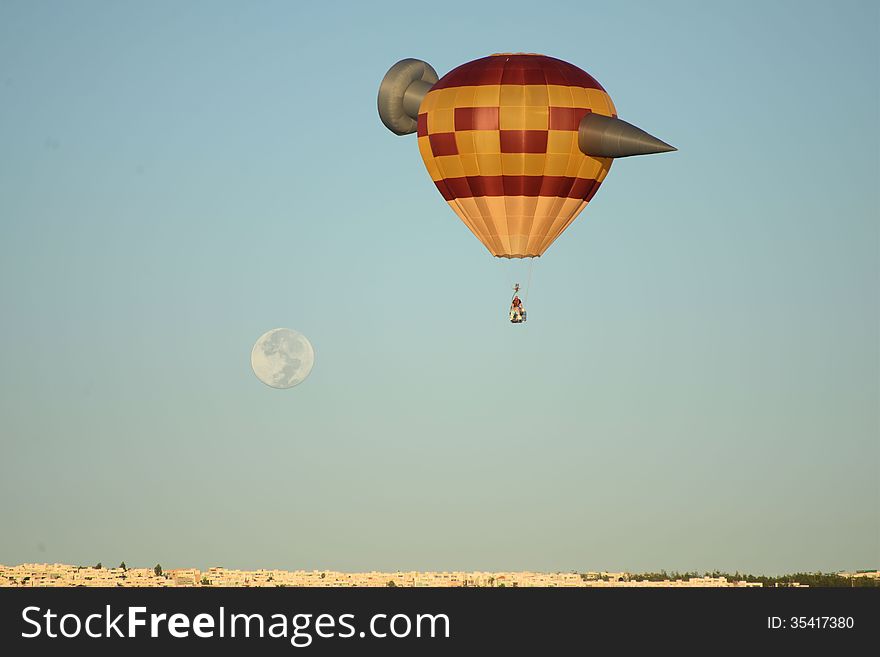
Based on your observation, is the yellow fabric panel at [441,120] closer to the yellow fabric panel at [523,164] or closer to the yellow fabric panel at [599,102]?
the yellow fabric panel at [523,164]

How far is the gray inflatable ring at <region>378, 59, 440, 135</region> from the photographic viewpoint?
270 feet

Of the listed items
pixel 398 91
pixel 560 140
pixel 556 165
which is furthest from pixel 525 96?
pixel 398 91

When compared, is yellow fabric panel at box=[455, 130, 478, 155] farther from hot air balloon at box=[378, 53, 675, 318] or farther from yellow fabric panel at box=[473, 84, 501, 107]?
yellow fabric panel at box=[473, 84, 501, 107]

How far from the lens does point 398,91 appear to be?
8244 centimetres

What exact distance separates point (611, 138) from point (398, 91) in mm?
8467

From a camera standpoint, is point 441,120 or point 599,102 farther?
point 441,120

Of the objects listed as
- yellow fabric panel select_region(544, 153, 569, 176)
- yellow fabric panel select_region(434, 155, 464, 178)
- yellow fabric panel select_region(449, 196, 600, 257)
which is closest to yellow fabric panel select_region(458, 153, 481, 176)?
yellow fabric panel select_region(434, 155, 464, 178)

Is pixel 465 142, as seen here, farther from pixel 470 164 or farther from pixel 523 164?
pixel 523 164

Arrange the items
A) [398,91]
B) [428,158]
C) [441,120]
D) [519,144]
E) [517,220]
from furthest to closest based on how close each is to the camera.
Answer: [398,91] < [428,158] < [517,220] < [441,120] < [519,144]

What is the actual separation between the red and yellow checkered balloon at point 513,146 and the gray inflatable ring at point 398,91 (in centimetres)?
233

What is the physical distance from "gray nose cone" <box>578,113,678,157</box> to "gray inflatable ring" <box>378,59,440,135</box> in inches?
268

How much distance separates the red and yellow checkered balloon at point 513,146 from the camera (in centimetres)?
7794

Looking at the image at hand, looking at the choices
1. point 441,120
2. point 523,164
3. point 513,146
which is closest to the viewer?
point 513,146

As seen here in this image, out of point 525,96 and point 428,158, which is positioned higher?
point 525,96
